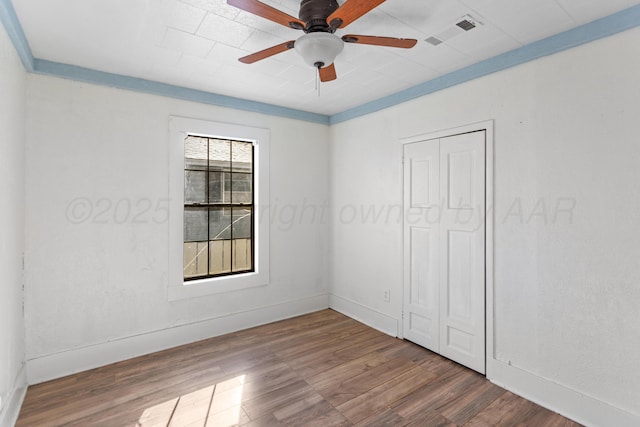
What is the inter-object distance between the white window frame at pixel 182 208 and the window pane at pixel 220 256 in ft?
0.49

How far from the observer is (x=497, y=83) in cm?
249

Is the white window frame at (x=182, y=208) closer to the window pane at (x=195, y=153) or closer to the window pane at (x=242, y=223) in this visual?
the window pane at (x=242, y=223)

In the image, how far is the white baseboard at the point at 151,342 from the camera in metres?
2.55

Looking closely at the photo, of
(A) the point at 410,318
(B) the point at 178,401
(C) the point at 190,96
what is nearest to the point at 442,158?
(A) the point at 410,318

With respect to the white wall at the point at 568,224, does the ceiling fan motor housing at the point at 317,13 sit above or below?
above

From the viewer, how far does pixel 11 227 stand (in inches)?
81.2

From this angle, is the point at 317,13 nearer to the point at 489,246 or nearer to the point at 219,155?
the point at 489,246

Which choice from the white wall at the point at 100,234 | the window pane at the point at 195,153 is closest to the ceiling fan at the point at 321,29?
the white wall at the point at 100,234

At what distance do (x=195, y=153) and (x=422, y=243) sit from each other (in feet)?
8.43

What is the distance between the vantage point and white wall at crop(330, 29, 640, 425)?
6.24ft

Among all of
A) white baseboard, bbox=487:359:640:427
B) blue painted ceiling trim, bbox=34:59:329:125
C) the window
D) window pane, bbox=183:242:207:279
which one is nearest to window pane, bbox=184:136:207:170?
the window

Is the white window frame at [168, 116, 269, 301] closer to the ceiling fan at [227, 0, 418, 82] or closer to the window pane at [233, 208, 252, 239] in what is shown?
the window pane at [233, 208, 252, 239]

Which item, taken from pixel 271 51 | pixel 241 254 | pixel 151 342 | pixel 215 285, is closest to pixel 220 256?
pixel 241 254

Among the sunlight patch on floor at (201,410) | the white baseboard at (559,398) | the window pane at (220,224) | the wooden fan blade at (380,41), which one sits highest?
the wooden fan blade at (380,41)
